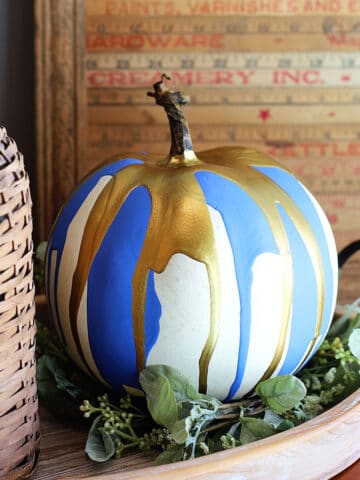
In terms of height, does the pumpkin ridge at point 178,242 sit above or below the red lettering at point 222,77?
below

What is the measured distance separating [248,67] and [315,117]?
0.30 ft

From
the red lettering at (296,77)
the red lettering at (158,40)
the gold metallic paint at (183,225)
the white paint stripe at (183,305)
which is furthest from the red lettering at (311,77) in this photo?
the white paint stripe at (183,305)

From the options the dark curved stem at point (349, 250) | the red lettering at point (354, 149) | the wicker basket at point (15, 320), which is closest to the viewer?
the wicker basket at point (15, 320)

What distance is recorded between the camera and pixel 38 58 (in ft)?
2.57

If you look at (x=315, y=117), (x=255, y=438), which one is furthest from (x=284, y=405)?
(x=315, y=117)

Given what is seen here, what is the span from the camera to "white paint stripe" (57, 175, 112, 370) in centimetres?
57

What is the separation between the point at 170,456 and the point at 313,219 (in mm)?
207

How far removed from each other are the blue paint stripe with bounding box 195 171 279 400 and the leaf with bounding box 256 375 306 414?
0.02m

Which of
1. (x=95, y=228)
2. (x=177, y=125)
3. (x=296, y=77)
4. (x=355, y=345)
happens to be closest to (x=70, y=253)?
(x=95, y=228)

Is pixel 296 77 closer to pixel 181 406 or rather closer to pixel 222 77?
pixel 222 77

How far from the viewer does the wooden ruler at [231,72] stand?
80 centimetres

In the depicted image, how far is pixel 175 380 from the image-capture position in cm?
55

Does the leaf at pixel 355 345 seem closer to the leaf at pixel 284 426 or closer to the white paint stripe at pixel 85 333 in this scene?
the leaf at pixel 284 426

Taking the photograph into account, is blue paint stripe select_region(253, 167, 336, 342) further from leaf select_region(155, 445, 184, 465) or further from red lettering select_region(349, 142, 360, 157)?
red lettering select_region(349, 142, 360, 157)
